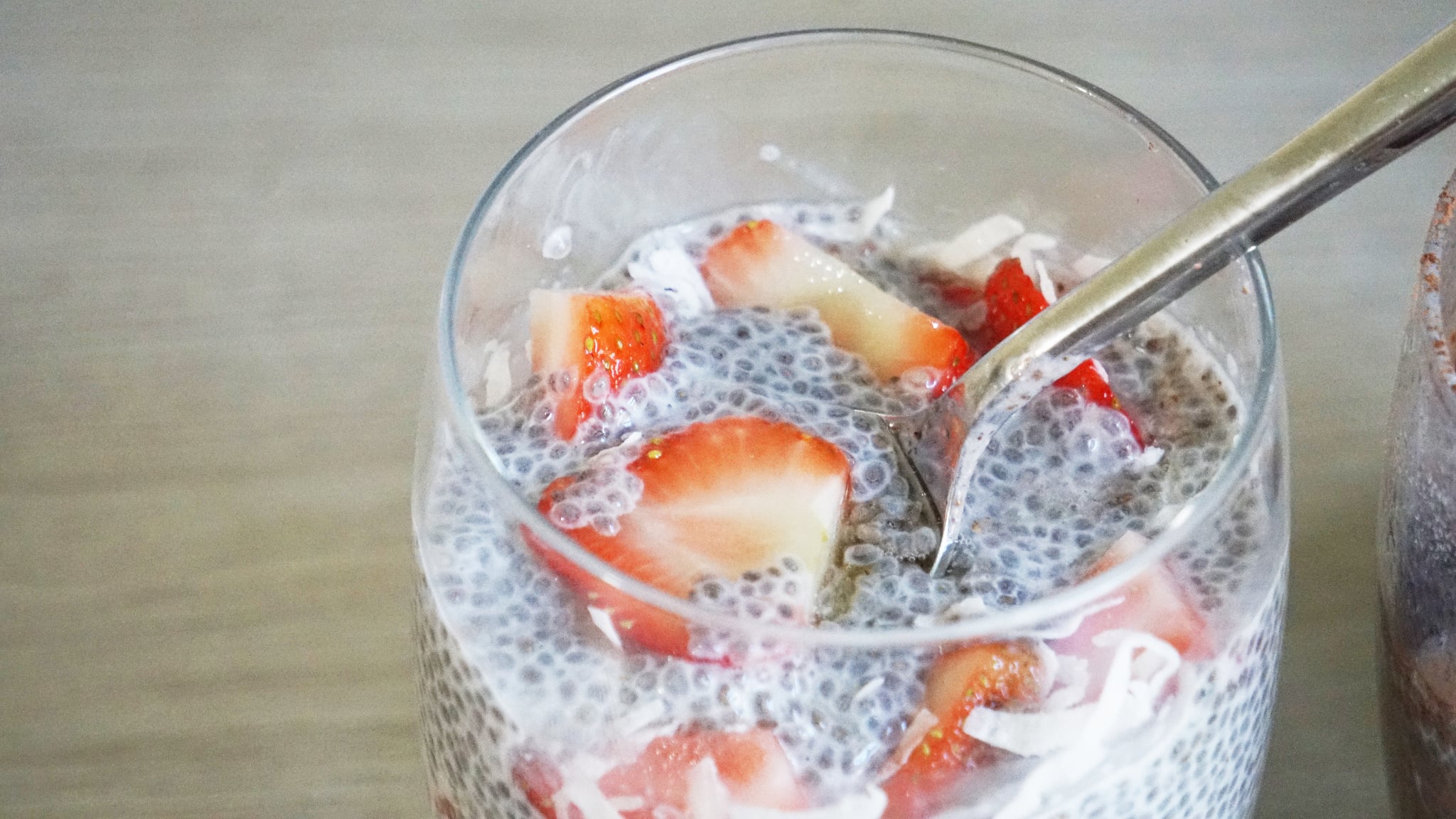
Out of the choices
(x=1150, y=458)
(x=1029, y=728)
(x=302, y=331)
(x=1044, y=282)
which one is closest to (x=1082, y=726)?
(x=1029, y=728)

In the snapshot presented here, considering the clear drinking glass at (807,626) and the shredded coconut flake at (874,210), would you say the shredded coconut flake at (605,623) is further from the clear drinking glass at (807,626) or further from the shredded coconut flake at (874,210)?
the shredded coconut flake at (874,210)

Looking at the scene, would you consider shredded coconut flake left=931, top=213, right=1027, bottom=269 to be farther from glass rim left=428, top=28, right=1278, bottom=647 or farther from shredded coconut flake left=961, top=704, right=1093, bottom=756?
shredded coconut flake left=961, top=704, right=1093, bottom=756

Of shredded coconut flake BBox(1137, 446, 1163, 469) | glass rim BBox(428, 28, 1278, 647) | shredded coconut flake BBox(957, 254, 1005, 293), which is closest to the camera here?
glass rim BBox(428, 28, 1278, 647)

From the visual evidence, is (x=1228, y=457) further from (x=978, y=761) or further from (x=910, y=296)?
(x=910, y=296)

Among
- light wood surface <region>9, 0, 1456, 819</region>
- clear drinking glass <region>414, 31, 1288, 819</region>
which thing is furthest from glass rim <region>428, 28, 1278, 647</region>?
light wood surface <region>9, 0, 1456, 819</region>

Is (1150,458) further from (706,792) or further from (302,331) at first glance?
(302,331)

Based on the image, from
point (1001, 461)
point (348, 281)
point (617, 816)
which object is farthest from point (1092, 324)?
point (348, 281)
